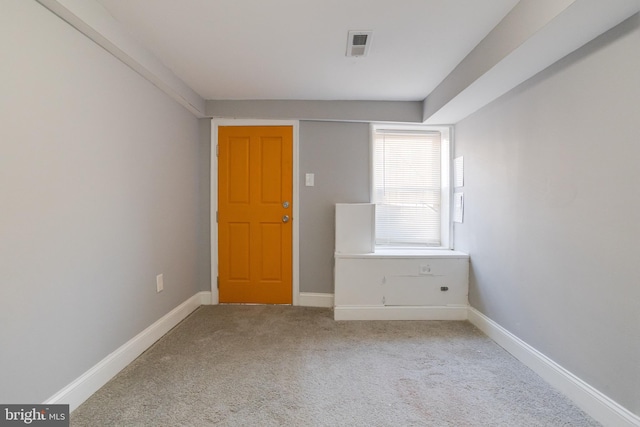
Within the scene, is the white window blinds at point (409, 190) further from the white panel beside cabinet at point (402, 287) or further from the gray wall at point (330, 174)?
the white panel beside cabinet at point (402, 287)

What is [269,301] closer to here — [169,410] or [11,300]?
[169,410]

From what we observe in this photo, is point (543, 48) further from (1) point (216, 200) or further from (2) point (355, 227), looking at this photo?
(1) point (216, 200)

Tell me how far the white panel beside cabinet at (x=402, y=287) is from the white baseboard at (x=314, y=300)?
34cm

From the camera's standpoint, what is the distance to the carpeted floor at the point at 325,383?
1.44m

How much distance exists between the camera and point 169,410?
1477 millimetres

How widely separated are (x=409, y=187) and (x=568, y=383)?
2.05 metres

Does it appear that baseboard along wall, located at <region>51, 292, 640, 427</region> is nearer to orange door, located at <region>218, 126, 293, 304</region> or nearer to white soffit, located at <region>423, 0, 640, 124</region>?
orange door, located at <region>218, 126, 293, 304</region>

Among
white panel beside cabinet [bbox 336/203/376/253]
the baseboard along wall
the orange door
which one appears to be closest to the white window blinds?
white panel beside cabinet [bbox 336/203/376/253]

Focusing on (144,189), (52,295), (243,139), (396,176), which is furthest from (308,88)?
(52,295)

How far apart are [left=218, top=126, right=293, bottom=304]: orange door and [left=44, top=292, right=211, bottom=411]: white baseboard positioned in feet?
2.11

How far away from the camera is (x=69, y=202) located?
1.47 metres

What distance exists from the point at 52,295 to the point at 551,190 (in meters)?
2.77

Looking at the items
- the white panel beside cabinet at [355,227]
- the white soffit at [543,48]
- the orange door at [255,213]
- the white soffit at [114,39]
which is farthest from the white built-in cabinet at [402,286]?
the white soffit at [114,39]

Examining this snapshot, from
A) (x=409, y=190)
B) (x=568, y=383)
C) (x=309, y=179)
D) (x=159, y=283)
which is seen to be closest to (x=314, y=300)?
(x=309, y=179)
